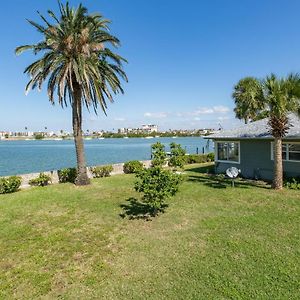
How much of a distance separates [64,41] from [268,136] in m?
13.4

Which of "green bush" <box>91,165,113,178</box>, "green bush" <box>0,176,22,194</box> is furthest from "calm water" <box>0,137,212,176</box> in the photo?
"green bush" <box>0,176,22,194</box>

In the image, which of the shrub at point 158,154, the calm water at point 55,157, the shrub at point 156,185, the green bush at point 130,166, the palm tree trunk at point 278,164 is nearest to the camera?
the shrub at point 156,185

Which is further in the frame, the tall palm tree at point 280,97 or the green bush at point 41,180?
the green bush at point 41,180

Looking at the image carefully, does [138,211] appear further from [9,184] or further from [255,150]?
[255,150]

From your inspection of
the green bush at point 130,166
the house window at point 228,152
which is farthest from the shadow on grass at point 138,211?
the green bush at point 130,166

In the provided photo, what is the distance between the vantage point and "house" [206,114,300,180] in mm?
17375

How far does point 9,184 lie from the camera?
54.5 ft

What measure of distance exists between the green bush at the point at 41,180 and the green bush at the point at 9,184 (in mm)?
1348

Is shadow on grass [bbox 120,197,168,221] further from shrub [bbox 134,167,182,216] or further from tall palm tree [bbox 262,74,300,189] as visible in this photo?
tall palm tree [bbox 262,74,300,189]

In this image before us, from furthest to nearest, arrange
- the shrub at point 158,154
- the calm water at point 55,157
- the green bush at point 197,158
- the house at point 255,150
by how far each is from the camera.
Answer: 1. the calm water at point 55,157
2. the green bush at point 197,158
3. the house at point 255,150
4. the shrub at point 158,154

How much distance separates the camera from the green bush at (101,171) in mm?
21562

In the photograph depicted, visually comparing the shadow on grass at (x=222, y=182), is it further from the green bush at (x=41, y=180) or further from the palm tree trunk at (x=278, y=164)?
the green bush at (x=41, y=180)

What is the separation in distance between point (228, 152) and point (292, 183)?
230 inches

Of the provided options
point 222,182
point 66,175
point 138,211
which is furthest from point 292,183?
point 66,175
